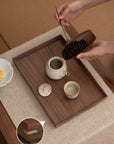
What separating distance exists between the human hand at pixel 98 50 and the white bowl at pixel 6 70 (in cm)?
33

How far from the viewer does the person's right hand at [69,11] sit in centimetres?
140

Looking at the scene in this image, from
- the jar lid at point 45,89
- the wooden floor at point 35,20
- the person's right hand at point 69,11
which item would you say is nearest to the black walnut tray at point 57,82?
the jar lid at point 45,89

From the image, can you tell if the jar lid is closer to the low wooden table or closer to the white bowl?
the low wooden table

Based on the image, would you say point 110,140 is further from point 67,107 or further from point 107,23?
point 107,23

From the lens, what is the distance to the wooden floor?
5.88ft

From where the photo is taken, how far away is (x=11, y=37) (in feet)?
5.88

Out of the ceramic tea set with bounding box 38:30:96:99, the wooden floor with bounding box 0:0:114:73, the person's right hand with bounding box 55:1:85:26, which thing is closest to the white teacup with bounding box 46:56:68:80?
the ceramic tea set with bounding box 38:30:96:99

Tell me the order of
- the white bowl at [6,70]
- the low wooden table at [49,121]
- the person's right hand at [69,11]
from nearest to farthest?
the low wooden table at [49,121] < the white bowl at [6,70] < the person's right hand at [69,11]

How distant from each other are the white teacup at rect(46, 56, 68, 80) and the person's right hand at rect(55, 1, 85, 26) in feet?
0.92

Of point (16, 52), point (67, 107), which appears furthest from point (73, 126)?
point (16, 52)

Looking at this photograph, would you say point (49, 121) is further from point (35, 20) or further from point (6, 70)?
point (35, 20)

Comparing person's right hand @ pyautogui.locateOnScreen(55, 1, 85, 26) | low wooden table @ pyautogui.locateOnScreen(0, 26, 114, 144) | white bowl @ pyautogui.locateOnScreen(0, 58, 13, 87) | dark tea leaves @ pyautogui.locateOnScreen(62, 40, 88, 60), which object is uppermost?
person's right hand @ pyautogui.locateOnScreen(55, 1, 85, 26)

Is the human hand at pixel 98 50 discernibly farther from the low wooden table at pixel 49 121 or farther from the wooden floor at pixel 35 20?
the wooden floor at pixel 35 20

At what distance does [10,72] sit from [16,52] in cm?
13
